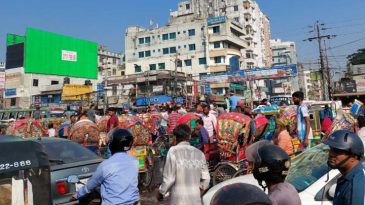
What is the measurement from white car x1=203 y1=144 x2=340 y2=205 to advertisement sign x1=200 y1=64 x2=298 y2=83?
26919 mm

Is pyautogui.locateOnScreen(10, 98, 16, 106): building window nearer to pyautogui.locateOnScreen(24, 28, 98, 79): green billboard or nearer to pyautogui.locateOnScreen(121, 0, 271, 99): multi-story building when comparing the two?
pyautogui.locateOnScreen(24, 28, 98, 79): green billboard

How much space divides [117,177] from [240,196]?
230 cm

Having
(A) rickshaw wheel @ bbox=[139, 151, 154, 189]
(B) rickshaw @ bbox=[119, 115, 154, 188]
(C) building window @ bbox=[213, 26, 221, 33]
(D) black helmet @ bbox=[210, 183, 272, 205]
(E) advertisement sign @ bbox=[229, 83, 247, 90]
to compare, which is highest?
(C) building window @ bbox=[213, 26, 221, 33]

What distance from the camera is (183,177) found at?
153 inches

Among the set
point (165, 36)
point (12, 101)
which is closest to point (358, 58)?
point (165, 36)

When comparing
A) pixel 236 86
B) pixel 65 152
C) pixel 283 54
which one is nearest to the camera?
pixel 65 152

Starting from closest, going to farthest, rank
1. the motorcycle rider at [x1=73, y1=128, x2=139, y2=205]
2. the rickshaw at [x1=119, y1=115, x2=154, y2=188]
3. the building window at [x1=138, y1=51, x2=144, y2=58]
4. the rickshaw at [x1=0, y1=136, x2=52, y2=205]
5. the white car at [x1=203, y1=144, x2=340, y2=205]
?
1. the rickshaw at [x1=0, y1=136, x2=52, y2=205]
2. the motorcycle rider at [x1=73, y1=128, x2=139, y2=205]
3. the white car at [x1=203, y1=144, x2=340, y2=205]
4. the rickshaw at [x1=119, y1=115, x2=154, y2=188]
5. the building window at [x1=138, y1=51, x2=144, y2=58]

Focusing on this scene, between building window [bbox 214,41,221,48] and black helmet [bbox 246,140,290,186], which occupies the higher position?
building window [bbox 214,41,221,48]

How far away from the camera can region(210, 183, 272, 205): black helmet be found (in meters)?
1.39

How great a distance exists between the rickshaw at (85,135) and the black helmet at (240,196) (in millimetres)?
8134

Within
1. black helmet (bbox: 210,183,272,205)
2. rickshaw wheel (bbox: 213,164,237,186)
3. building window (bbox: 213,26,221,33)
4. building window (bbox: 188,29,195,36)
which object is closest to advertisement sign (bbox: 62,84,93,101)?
building window (bbox: 188,29,195,36)

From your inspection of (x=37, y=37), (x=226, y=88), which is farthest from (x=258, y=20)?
(x=37, y=37)

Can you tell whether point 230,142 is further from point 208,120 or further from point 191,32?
point 191,32

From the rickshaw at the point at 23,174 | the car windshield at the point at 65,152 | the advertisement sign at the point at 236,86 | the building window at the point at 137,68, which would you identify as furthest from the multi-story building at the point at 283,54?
the rickshaw at the point at 23,174
